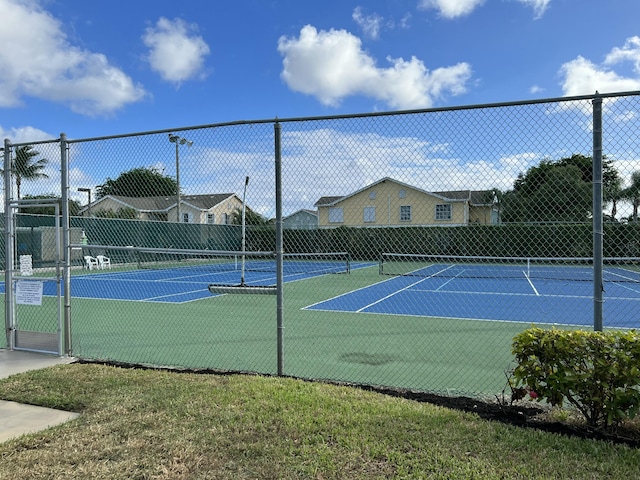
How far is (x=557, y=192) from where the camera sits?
15.8 ft

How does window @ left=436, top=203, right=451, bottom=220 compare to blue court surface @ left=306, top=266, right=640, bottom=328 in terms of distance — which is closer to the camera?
window @ left=436, top=203, right=451, bottom=220

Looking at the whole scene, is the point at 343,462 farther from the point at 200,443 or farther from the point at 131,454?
the point at 131,454

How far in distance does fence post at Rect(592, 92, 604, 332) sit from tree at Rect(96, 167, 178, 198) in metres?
4.72

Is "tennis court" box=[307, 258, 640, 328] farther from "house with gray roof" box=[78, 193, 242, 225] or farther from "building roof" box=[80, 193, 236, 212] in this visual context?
"building roof" box=[80, 193, 236, 212]

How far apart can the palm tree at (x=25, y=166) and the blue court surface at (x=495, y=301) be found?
619 centimetres

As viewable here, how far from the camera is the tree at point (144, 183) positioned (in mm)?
6375

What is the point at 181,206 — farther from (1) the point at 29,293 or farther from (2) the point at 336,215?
(1) the point at 29,293

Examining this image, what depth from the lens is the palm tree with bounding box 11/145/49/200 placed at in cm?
645

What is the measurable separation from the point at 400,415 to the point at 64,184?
491 cm

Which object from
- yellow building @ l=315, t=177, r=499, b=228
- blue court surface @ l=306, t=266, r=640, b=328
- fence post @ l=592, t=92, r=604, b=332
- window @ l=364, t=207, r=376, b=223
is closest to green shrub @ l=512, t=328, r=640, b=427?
fence post @ l=592, t=92, r=604, b=332

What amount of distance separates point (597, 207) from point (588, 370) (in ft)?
4.65

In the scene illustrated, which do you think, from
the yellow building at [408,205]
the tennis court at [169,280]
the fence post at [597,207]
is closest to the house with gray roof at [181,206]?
the tennis court at [169,280]

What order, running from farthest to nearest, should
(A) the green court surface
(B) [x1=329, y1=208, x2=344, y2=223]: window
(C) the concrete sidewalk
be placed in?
(B) [x1=329, y1=208, x2=344, y2=223]: window → (A) the green court surface → (C) the concrete sidewalk

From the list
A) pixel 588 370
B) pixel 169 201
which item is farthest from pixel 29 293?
pixel 588 370
